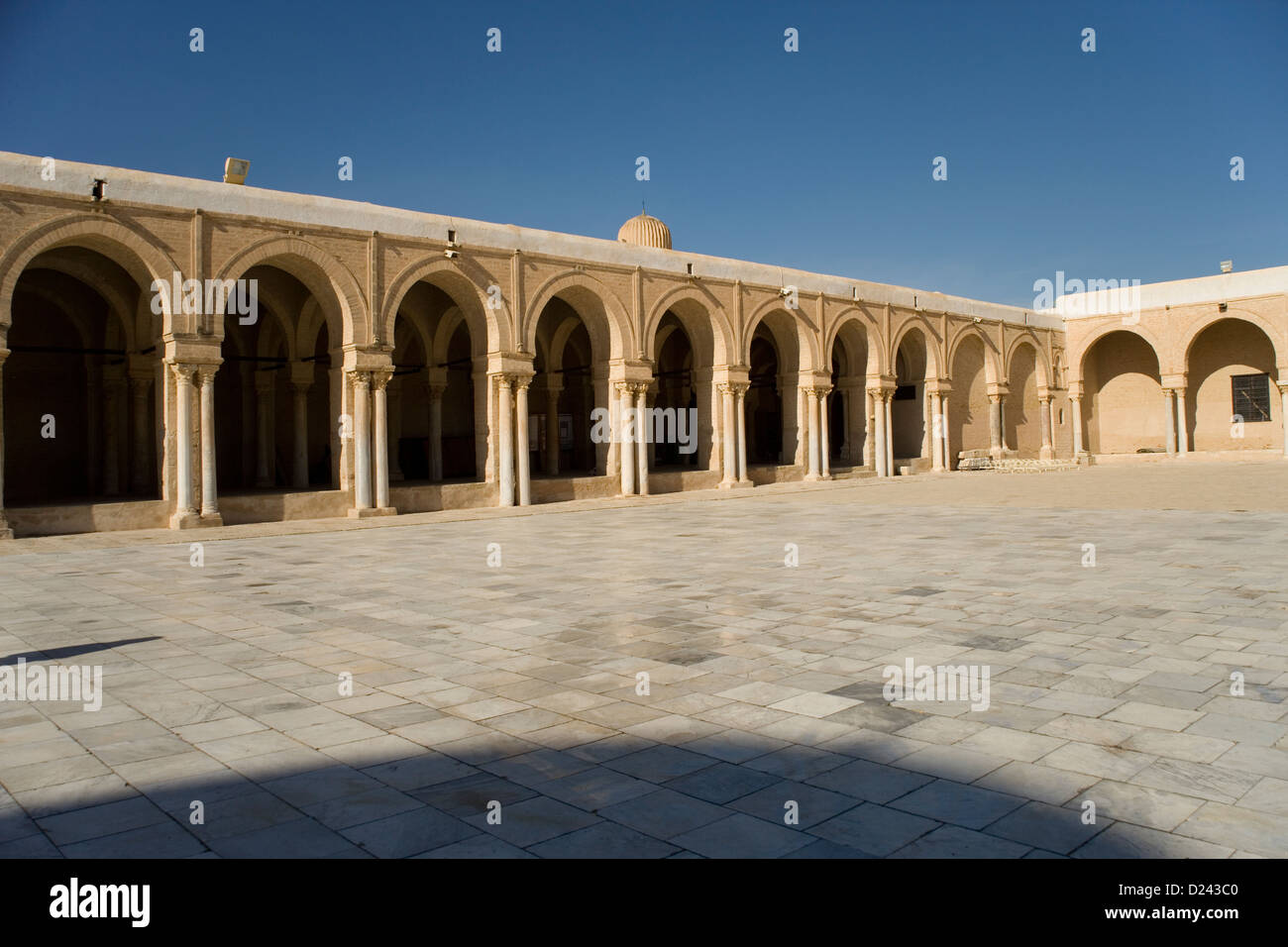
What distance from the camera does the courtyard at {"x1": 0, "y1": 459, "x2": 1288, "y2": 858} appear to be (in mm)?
3043

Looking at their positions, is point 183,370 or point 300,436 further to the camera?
point 300,436

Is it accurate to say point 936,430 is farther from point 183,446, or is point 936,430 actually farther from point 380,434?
point 183,446

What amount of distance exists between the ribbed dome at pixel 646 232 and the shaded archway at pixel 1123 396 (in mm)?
19397

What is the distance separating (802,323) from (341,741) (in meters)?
23.4

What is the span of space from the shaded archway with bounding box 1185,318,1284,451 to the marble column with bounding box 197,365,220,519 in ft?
113

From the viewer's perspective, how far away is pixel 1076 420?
37.4 meters

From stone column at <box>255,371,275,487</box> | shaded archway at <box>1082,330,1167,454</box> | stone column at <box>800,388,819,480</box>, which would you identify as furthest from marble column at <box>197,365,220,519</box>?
shaded archway at <box>1082,330,1167,454</box>

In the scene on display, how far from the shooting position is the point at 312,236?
54.7ft

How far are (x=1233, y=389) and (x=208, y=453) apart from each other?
119ft

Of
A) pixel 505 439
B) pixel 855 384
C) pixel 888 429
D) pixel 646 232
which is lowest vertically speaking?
pixel 505 439

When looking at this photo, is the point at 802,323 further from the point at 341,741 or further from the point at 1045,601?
the point at 341,741

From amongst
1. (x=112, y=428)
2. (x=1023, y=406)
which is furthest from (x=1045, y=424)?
(x=112, y=428)

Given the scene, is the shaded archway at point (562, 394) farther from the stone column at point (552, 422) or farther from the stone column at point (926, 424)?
the stone column at point (926, 424)

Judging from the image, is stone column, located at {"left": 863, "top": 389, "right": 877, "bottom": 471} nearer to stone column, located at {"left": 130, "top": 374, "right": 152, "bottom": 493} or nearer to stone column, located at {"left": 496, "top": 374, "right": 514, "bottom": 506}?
stone column, located at {"left": 496, "top": 374, "right": 514, "bottom": 506}
